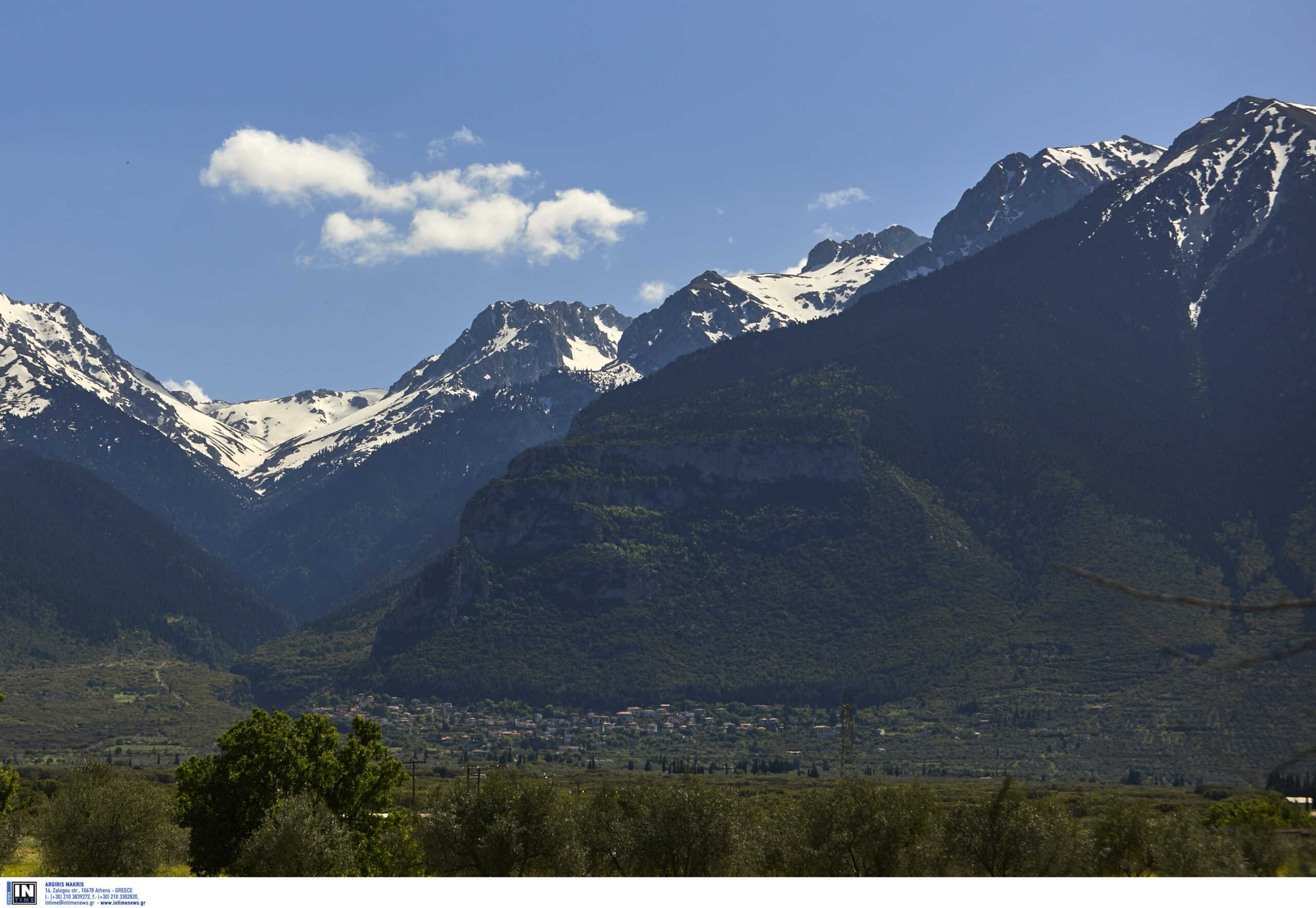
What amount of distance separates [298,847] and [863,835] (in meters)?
31.6

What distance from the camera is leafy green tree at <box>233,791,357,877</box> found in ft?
200

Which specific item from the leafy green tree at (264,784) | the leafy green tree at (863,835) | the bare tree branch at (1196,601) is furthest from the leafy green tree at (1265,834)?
the leafy green tree at (264,784)

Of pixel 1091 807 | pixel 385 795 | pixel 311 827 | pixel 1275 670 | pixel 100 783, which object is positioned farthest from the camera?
pixel 1275 670

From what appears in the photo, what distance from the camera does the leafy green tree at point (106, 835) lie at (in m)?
72.2

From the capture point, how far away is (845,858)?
69750 mm

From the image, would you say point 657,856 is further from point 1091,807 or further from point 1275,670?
point 1275,670

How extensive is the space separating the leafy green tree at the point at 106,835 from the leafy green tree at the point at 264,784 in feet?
8.57
